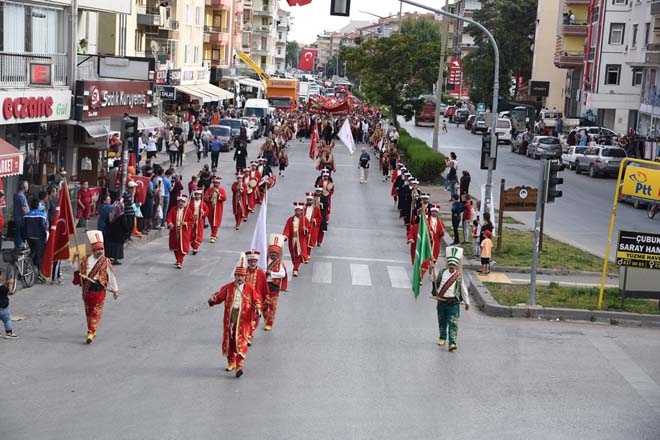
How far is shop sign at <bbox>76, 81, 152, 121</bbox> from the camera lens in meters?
29.5

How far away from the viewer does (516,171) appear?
54.0m

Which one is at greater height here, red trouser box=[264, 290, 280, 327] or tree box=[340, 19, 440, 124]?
tree box=[340, 19, 440, 124]

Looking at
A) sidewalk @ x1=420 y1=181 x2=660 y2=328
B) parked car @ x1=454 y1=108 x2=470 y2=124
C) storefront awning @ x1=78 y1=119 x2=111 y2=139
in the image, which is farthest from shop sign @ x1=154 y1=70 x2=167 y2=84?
parked car @ x1=454 y1=108 x2=470 y2=124

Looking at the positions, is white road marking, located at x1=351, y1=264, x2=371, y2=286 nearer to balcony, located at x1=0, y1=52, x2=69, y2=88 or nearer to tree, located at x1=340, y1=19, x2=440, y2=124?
balcony, located at x1=0, y1=52, x2=69, y2=88

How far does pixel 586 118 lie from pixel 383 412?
68731 millimetres

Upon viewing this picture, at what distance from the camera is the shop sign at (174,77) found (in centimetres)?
5711

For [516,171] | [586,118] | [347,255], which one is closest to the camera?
[347,255]

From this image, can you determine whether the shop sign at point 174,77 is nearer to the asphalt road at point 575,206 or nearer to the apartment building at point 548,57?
the asphalt road at point 575,206

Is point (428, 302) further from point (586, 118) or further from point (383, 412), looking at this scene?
point (586, 118)

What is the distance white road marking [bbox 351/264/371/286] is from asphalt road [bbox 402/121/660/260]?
7.14 meters

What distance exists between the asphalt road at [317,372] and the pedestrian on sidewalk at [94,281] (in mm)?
363

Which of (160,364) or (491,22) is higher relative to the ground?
(491,22)

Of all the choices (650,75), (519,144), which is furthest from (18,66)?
(650,75)

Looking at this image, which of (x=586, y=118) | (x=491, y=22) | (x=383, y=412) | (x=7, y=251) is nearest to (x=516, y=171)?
(x=586, y=118)
